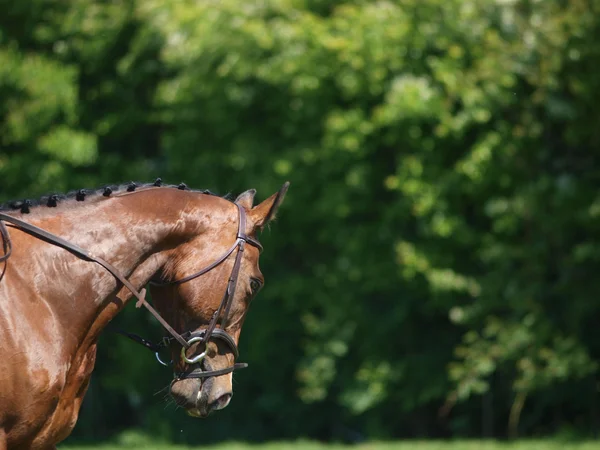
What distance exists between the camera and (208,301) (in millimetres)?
4273

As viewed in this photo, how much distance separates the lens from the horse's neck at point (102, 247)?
13.3ft

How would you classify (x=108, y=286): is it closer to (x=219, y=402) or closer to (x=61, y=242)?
(x=61, y=242)

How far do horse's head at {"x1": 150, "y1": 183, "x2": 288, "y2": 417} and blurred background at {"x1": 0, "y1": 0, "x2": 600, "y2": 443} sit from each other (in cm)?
869

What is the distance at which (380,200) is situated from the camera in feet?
46.5

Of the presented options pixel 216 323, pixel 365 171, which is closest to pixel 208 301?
pixel 216 323

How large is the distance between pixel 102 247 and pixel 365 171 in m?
9.65

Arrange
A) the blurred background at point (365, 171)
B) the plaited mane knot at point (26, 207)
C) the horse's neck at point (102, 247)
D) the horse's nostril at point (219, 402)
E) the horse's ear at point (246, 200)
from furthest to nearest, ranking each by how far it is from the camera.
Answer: the blurred background at point (365, 171) → the horse's ear at point (246, 200) → the horse's nostril at point (219, 402) → the plaited mane knot at point (26, 207) → the horse's neck at point (102, 247)

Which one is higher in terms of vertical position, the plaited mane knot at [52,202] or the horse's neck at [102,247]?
the plaited mane knot at [52,202]

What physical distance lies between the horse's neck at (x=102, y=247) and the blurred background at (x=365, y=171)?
8.82m

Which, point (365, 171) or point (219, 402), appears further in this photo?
point (365, 171)

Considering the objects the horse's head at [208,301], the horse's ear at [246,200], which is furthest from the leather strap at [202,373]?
the horse's ear at [246,200]

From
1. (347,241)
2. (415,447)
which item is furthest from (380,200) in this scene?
(415,447)

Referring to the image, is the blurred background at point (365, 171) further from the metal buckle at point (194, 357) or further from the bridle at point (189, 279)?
the metal buckle at point (194, 357)

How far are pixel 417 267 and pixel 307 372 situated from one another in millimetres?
2534
